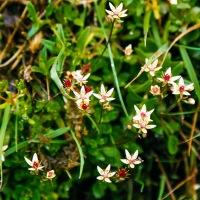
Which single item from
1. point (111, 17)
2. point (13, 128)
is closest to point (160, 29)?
point (111, 17)

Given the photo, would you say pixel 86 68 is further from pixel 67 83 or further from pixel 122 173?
pixel 122 173

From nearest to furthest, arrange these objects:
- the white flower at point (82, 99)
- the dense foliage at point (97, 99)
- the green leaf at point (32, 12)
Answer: the white flower at point (82, 99) < the dense foliage at point (97, 99) < the green leaf at point (32, 12)

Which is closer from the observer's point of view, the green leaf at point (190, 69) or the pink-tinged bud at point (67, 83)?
the pink-tinged bud at point (67, 83)

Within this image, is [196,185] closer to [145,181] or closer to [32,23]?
[145,181]

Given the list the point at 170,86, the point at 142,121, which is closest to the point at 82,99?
the point at 142,121

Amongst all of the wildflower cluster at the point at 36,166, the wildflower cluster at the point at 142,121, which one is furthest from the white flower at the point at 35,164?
the wildflower cluster at the point at 142,121

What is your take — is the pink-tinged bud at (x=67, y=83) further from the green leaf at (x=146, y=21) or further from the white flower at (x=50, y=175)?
the green leaf at (x=146, y=21)

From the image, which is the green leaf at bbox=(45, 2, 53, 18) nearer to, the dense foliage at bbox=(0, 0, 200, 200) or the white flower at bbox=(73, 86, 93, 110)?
the dense foliage at bbox=(0, 0, 200, 200)
